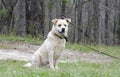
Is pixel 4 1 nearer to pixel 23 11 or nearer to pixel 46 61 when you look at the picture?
pixel 23 11

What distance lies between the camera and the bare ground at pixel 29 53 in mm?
14906

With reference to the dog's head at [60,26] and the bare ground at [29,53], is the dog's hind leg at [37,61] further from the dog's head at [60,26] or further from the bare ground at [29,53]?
the bare ground at [29,53]

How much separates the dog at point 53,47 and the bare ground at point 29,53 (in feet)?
12.9

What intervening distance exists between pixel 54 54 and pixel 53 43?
27cm

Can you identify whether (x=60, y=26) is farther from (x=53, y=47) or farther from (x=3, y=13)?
(x=3, y=13)

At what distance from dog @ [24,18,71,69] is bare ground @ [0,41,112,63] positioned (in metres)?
3.92

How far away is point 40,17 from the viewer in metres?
27.1

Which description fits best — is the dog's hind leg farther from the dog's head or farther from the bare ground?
the bare ground

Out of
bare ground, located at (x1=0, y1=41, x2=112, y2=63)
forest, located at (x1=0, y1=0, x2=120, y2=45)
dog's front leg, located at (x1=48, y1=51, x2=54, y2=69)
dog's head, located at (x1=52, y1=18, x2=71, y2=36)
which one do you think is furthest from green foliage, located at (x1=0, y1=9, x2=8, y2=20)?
dog's front leg, located at (x1=48, y1=51, x2=54, y2=69)

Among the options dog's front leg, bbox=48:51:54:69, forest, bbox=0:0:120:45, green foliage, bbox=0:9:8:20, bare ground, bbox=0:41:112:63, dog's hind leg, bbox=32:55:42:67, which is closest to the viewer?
dog's front leg, bbox=48:51:54:69

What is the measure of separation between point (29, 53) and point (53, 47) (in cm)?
570

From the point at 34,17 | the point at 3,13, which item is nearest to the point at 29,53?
the point at 3,13

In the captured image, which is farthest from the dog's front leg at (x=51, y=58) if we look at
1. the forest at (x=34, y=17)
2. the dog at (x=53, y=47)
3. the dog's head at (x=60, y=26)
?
the forest at (x=34, y=17)

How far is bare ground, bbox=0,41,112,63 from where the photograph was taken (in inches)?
587
